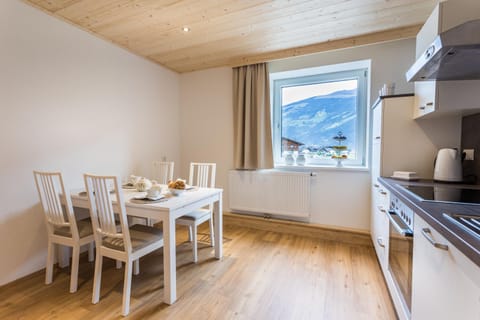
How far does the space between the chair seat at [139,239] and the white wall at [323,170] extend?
1.79m

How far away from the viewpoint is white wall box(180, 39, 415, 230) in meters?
2.67

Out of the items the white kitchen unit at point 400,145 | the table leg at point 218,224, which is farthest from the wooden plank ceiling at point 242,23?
the table leg at point 218,224

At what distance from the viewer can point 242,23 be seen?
2.37 meters

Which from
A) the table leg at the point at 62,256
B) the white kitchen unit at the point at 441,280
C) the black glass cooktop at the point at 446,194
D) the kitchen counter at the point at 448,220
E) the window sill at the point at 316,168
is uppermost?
the window sill at the point at 316,168

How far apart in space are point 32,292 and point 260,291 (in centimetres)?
185

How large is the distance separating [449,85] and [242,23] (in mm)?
1831

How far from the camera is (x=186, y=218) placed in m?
2.37

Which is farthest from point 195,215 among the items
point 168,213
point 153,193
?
point 168,213

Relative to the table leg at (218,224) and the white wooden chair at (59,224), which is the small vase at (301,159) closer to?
the table leg at (218,224)

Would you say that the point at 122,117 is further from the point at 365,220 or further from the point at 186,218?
the point at 365,220

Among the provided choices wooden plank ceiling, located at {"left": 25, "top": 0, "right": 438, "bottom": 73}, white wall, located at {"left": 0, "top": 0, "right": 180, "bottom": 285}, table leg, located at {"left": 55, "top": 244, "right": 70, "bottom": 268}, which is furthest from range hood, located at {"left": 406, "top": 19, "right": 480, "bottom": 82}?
table leg, located at {"left": 55, "top": 244, "right": 70, "bottom": 268}

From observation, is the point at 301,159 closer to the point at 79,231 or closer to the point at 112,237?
the point at 112,237

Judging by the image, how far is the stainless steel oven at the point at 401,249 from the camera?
4.26ft

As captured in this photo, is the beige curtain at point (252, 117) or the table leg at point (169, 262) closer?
the table leg at point (169, 262)
